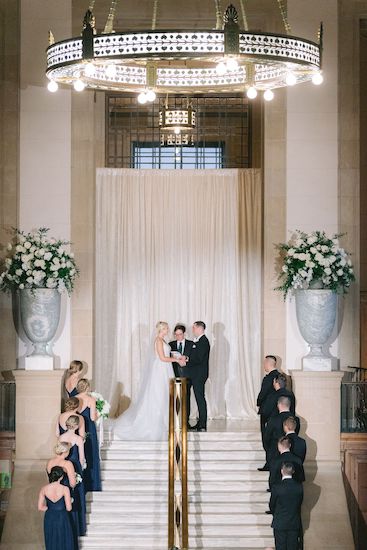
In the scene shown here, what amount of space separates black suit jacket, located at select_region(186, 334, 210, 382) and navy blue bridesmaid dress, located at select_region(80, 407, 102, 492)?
188 cm

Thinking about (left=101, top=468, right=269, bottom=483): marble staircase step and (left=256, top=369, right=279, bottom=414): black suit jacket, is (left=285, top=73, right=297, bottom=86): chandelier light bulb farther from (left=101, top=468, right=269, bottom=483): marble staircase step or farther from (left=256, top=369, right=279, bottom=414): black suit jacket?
(left=101, top=468, right=269, bottom=483): marble staircase step

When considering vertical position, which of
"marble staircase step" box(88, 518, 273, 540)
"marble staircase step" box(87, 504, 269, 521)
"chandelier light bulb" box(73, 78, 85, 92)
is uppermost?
"chandelier light bulb" box(73, 78, 85, 92)

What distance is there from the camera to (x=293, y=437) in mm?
12898

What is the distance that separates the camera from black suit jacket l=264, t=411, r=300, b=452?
1345cm

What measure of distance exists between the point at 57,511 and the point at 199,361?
386 cm

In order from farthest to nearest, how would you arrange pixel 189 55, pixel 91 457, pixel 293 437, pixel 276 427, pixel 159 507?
pixel 91 457 < pixel 159 507 < pixel 276 427 < pixel 293 437 < pixel 189 55

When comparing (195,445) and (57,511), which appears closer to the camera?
(57,511)

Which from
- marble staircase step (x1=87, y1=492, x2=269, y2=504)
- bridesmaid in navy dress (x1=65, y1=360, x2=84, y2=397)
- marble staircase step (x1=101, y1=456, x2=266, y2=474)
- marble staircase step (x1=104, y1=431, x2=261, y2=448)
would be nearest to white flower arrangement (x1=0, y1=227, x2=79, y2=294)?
bridesmaid in navy dress (x1=65, y1=360, x2=84, y2=397)

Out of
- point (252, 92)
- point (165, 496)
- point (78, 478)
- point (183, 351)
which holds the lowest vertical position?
point (165, 496)

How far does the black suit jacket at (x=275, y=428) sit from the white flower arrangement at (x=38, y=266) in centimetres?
357

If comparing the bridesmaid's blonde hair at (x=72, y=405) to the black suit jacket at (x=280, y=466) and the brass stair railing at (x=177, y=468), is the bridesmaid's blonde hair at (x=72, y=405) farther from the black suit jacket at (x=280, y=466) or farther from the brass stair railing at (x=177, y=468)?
the black suit jacket at (x=280, y=466)

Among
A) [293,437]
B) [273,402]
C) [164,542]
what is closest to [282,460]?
[293,437]

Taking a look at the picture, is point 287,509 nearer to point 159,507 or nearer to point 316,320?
point 159,507

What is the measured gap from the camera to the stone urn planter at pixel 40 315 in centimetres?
1541
